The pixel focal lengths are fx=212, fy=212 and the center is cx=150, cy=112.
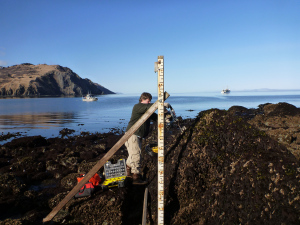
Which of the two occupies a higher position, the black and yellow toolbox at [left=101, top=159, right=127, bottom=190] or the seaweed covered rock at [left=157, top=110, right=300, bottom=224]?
the seaweed covered rock at [left=157, top=110, right=300, bottom=224]

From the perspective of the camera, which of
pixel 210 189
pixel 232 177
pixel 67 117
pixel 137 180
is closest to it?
pixel 232 177

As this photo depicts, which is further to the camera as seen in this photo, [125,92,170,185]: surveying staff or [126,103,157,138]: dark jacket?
[125,92,170,185]: surveying staff

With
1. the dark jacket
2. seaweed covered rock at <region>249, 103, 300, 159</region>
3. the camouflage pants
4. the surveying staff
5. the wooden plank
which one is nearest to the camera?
the wooden plank

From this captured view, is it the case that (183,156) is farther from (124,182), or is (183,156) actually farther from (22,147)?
(22,147)

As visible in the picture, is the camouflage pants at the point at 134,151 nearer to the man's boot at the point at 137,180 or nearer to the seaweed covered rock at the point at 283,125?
the man's boot at the point at 137,180

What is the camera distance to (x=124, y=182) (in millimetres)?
6031

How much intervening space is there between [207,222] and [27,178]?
9.15 metres

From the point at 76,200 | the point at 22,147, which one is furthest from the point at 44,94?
the point at 76,200

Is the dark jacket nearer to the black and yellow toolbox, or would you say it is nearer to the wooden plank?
the wooden plank

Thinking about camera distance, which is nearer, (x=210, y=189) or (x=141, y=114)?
(x=210, y=189)

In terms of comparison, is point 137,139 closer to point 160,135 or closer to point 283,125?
point 160,135

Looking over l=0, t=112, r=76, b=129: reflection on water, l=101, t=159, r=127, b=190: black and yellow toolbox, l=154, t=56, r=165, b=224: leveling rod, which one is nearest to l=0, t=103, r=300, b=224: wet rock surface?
l=101, t=159, r=127, b=190: black and yellow toolbox

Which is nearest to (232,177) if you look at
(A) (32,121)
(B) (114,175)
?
(B) (114,175)

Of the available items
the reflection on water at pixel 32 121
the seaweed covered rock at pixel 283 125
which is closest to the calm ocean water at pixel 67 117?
the reflection on water at pixel 32 121
